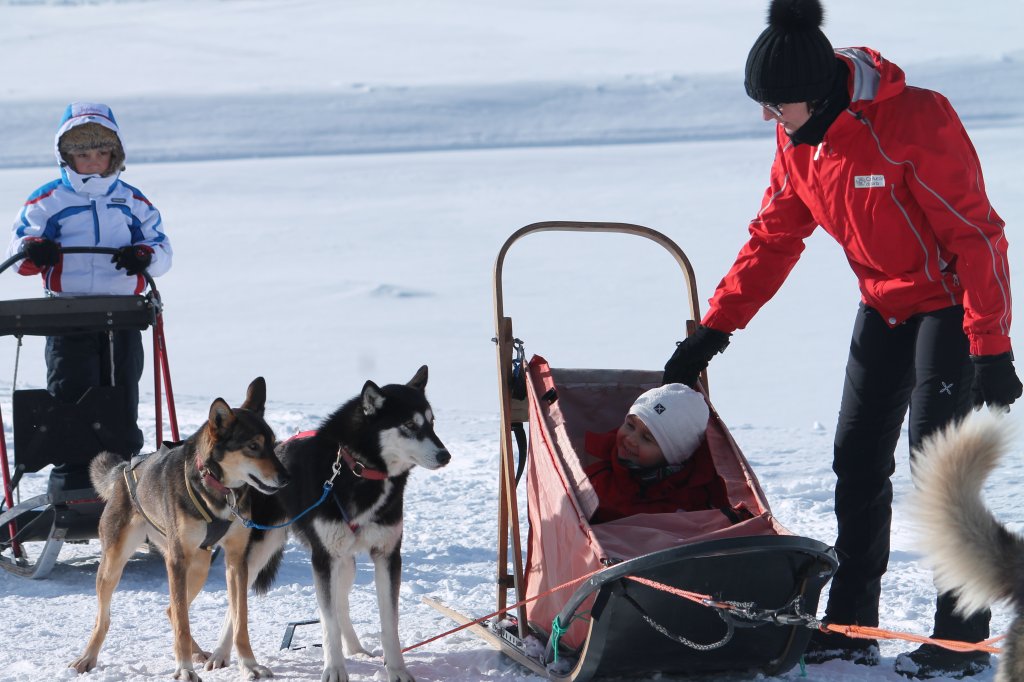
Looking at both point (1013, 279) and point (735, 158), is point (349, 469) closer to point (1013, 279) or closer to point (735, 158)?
Result: point (1013, 279)

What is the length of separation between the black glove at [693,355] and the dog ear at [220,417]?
1213mm

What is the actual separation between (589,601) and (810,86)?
4.31ft

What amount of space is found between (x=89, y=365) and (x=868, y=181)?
279 centimetres

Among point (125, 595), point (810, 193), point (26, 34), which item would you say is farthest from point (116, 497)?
point (26, 34)

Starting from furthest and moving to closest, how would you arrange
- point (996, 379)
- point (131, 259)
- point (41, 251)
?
1. point (131, 259)
2. point (41, 251)
3. point (996, 379)

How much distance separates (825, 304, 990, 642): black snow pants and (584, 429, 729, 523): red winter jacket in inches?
14.3

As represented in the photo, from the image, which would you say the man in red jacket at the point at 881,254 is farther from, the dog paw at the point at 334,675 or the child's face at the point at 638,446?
the dog paw at the point at 334,675

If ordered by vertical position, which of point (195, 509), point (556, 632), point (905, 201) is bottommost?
point (556, 632)

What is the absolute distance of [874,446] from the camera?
308 cm

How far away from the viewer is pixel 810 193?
3016mm

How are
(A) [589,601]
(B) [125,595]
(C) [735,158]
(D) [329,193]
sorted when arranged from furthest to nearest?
1. (C) [735,158]
2. (D) [329,193]
3. (B) [125,595]
4. (A) [589,601]

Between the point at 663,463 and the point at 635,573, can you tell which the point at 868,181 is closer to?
the point at 663,463

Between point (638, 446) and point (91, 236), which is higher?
point (91, 236)

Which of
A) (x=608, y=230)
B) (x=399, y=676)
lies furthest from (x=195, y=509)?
(x=608, y=230)
